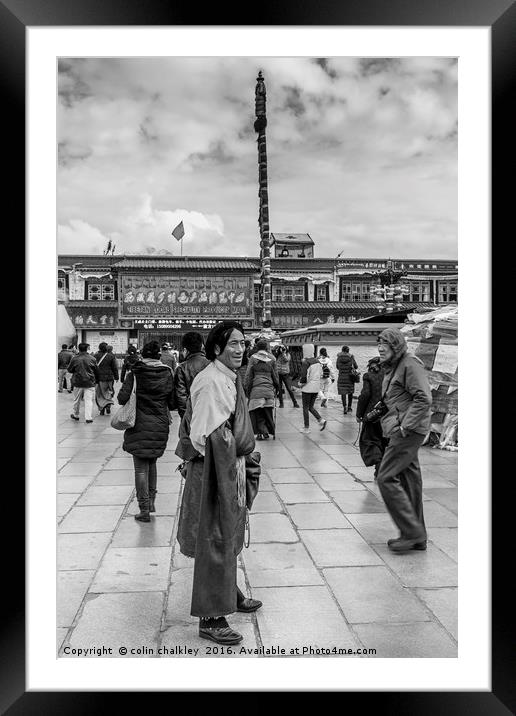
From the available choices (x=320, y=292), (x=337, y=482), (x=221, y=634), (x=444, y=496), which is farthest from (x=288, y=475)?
(x=320, y=292)

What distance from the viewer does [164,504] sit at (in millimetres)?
5691

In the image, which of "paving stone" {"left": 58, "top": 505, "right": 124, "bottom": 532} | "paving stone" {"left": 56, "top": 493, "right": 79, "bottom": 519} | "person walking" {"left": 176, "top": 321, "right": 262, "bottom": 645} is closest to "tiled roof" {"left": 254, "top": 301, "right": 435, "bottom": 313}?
"paving stone" {"left": 56, "top": 493, "right": 79, "bottom": 519}

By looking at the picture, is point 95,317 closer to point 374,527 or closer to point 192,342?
point 192,342

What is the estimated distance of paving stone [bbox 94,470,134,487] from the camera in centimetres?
653

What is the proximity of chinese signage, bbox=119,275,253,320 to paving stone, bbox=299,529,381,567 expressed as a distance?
102 feet

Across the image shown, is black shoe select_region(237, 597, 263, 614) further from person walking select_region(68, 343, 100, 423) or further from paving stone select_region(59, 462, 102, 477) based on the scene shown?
person walking select_region(68, 343, 100, 423)

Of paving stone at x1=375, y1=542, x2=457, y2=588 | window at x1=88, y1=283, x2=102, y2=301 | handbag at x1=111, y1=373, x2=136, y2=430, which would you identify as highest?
window at x1=88, y1=283, x2=102, y2=301

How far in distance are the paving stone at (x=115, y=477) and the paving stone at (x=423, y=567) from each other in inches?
124

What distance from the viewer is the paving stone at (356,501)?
544 centimetres

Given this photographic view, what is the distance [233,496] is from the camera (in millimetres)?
2898
